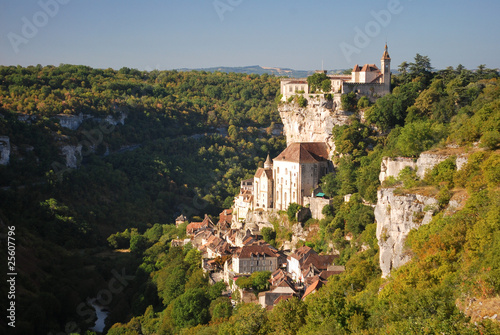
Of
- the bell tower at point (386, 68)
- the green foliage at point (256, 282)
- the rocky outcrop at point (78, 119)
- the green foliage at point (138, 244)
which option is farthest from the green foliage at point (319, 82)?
the rocky outcrop at point (78, 119)

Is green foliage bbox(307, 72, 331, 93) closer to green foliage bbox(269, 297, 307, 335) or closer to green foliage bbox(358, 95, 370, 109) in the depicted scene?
green foliage bbox(358, 95, 370, 109)

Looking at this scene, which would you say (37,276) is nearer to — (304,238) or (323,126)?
(304,238)

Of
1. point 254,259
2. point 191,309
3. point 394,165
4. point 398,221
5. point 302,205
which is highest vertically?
point 394,165

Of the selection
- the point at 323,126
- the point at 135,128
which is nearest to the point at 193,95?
the point at 135,128

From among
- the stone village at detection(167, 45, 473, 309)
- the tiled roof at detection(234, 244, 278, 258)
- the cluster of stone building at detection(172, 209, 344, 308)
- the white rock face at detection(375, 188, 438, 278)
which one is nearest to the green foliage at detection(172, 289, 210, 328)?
the stone village at detection(167, 45, 473, 309)

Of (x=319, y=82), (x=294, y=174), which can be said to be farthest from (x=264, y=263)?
(x=319, y=82)

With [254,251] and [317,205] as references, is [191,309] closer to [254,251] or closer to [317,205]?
[254,251]
